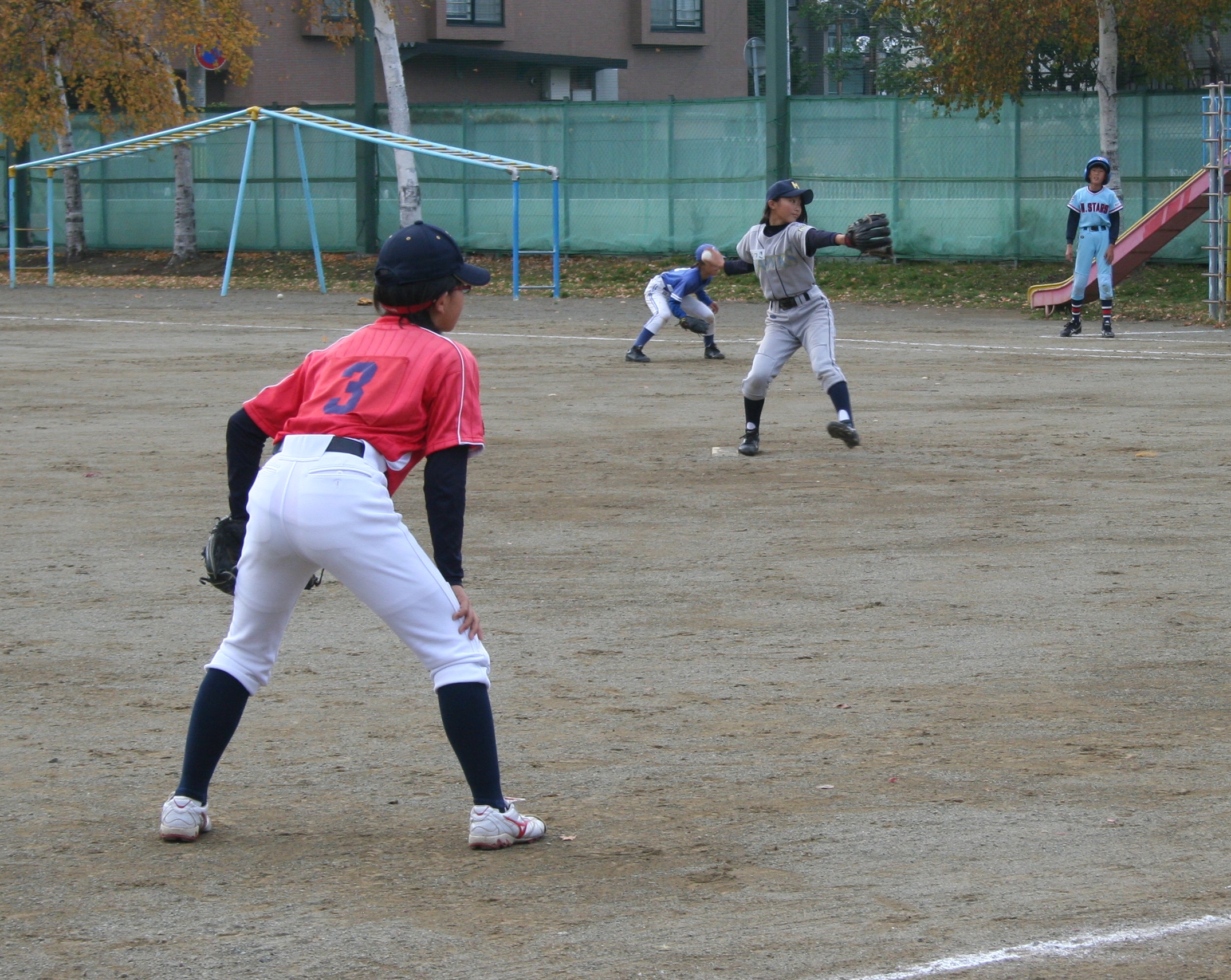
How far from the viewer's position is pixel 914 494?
1018 cm

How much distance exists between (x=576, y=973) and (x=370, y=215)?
32.8m

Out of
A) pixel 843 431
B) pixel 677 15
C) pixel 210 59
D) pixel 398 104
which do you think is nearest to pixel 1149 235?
pixel 843 431

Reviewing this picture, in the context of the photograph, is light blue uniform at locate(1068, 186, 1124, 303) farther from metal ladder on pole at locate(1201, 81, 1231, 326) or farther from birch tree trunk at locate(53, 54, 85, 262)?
birch tree trunk at locate(53, 54, 85, 262)

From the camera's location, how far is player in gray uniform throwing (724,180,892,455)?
37.2 feet

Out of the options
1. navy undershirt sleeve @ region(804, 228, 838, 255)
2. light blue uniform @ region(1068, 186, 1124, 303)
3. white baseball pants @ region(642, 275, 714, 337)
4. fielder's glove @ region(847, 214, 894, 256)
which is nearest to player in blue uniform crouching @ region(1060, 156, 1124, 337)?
light blue uniform @ region(1068, 186, 1124, 303)

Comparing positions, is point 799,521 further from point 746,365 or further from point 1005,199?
point 1005,199

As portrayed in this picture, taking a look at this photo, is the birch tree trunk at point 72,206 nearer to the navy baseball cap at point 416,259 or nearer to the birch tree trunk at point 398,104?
the birch tree trunk at point 398,104

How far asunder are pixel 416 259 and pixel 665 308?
13.7 metres

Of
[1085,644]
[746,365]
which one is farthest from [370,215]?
[1085,644]

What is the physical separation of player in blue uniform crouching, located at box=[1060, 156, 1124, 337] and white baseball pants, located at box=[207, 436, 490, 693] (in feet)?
56.1

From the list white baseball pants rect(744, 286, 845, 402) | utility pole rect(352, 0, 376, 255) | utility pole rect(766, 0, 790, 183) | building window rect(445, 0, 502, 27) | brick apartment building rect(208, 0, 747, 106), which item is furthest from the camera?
building window rect(445, 0, 502, 27)

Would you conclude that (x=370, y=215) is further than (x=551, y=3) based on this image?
No

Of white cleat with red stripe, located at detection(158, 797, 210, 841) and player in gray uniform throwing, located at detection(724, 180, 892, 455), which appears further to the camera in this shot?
player in gray uniform throwing, located at detection(724, 180, 892, 455)

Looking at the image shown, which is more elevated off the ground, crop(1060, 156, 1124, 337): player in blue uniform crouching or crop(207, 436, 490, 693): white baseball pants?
crop(1060, 156, 1124, 337): player in blue uniform crouching
